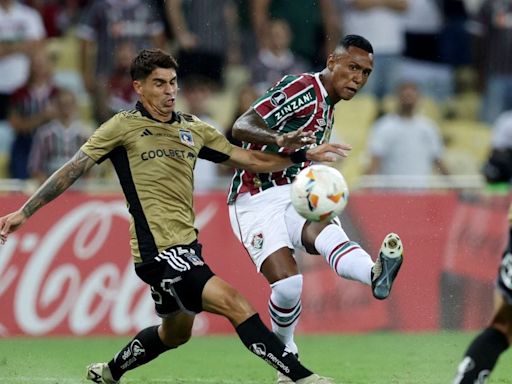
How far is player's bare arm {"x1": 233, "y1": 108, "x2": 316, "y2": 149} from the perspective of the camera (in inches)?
332

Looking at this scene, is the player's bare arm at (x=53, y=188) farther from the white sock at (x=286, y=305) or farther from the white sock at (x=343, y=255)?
the white sock at (x=343, y=255)

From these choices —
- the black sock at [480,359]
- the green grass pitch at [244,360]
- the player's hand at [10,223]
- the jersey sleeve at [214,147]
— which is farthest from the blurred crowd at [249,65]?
the black sock at [480,359]

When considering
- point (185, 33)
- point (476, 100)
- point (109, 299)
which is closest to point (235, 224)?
point (109, 299)

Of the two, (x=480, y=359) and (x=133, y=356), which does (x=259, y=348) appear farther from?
(x=480, y=359)

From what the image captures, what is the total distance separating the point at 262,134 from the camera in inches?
347

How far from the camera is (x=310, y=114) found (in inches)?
360

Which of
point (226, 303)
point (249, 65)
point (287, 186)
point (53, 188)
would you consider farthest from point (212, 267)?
point (226, 303)

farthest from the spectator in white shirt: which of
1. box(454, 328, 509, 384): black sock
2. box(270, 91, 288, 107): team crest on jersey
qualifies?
box(454, 328, 509, 384): black sock

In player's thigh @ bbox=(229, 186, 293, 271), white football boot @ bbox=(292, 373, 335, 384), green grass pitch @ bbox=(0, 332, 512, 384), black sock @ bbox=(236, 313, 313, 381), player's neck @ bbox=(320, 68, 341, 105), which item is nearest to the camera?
white football boot @ bbox=(292, 373, 335, 384)

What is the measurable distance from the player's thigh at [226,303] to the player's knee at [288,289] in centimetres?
88

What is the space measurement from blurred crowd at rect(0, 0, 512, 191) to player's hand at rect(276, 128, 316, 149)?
5571 millimetres

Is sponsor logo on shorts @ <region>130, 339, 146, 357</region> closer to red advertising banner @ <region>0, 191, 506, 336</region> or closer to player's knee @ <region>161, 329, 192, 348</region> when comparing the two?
player's knee @ <region>161, 329, 192, 348</region>

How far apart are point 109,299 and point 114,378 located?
4.38 metres

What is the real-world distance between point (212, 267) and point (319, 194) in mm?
5462
